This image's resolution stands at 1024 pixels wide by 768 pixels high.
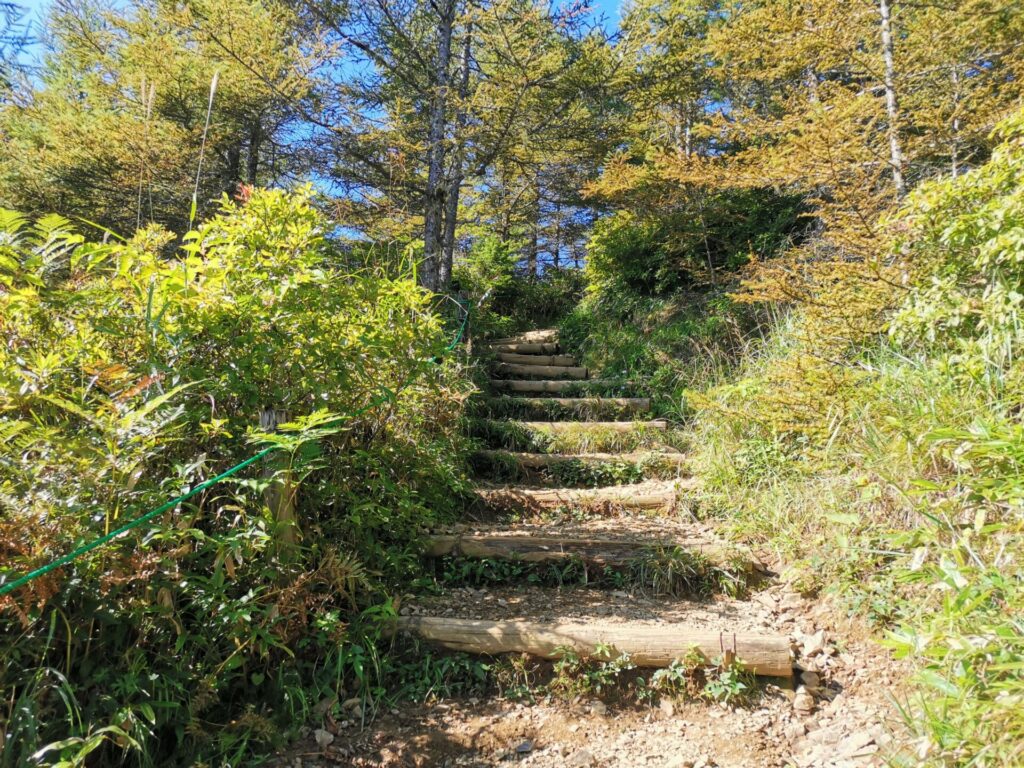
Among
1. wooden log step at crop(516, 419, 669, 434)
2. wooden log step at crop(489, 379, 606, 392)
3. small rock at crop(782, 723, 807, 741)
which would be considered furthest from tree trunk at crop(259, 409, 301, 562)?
wooden log step at crop(489, 379, 606, 392)

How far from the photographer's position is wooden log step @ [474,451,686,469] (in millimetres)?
3832

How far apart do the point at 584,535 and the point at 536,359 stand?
12.1 ft

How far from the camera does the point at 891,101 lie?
352 cm

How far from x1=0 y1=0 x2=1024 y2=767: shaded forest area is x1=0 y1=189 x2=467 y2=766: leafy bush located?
1cm

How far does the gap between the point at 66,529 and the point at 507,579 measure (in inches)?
71.3

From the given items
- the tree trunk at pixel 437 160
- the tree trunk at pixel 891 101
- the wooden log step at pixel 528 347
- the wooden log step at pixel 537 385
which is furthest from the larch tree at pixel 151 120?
the tree trunk at pixel 891 101

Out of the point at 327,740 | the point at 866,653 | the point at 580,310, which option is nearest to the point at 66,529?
the point at 327,740

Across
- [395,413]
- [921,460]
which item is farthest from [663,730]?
[395,413]

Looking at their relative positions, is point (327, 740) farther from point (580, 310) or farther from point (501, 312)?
point (501, 312)

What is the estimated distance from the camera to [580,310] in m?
7.81

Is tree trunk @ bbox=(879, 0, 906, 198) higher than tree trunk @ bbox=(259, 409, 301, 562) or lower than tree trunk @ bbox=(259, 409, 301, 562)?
higher

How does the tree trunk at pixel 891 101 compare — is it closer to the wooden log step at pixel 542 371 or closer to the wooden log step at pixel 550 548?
the wooden log step at pixel 550 548

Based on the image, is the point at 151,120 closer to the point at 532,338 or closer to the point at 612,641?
the point at 532,338

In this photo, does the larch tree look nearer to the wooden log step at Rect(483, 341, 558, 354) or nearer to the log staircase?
the wooden log step at Rect(483, 341, 558, 354)
